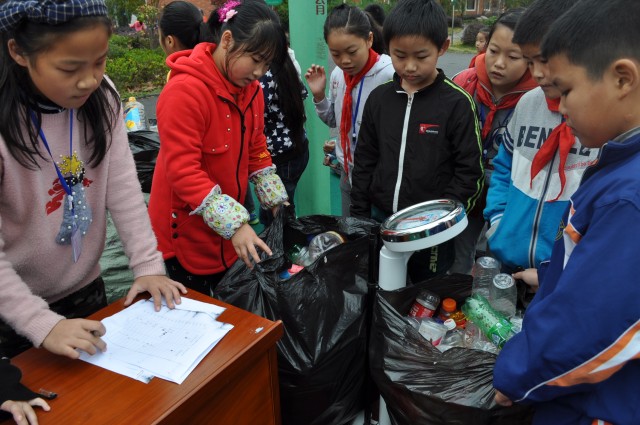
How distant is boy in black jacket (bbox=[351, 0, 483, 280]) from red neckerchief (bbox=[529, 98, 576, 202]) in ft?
1.04

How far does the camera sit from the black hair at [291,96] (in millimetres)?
2576

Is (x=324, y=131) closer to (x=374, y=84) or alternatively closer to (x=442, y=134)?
(x=374, y=84)

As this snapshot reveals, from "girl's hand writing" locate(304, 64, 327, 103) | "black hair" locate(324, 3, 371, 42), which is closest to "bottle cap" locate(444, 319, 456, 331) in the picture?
"black hair" locate(324, 3, 371, 42)

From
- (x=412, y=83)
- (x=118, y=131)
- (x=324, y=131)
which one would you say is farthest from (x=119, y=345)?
(x=324, y=131)

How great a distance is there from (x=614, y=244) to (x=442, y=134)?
1108 millimetres

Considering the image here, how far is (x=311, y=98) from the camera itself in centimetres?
296

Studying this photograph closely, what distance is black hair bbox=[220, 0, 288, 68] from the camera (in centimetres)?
153

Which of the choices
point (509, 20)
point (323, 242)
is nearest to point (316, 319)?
point (323, 242)

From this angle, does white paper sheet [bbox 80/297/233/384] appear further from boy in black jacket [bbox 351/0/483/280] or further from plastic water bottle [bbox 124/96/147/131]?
plastic water bottle [bbox 124/96/147/131]

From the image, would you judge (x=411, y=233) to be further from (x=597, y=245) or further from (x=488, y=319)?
(x=597, y=245)

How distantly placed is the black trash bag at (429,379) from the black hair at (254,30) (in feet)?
2.91

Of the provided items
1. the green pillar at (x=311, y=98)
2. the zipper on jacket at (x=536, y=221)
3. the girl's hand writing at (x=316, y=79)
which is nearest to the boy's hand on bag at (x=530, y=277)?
the zipper on jacket at (x=536, y=221)

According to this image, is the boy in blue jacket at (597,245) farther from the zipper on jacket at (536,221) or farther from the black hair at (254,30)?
the black hair at (254,30)

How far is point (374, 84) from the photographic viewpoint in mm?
2502
